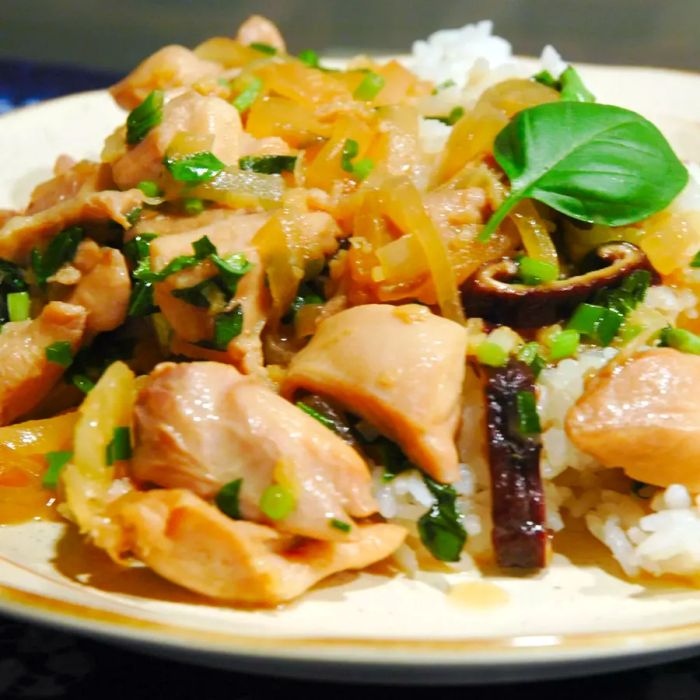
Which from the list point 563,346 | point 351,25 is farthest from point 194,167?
point 351,25

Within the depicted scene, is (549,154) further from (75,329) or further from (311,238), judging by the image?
(75,329)

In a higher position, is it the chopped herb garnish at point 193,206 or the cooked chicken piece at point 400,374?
the chopped herb garnish at point 193,206

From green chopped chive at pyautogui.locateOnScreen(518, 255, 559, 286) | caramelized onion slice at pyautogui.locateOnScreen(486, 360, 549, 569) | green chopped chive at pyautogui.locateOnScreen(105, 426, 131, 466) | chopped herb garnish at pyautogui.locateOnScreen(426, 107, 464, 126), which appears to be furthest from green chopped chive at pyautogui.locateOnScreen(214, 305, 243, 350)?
chopped herb garnish at pyautogui.locateOnScreen(426, 107, 464, 126)

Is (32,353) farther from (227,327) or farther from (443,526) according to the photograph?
(443,526)

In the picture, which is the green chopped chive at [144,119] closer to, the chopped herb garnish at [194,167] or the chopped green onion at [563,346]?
the chopped herb garnish at [194,167]

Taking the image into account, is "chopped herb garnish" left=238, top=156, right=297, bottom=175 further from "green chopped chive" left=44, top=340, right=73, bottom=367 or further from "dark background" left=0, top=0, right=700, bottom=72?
"dark background" left=0, top=0, right=700, bottom=72

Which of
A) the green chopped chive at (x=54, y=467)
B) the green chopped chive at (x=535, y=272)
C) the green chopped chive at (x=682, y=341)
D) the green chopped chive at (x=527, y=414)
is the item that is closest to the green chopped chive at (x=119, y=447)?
the green chopped chive at (x=54, y=467)
